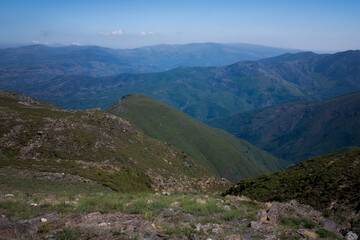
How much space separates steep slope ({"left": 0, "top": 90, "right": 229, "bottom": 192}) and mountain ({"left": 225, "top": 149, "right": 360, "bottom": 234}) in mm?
17080

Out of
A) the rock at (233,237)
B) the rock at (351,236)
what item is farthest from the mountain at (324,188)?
the rock at (233,237)

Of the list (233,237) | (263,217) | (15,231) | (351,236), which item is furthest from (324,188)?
(15,231)

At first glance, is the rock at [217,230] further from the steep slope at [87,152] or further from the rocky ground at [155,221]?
the steep slope at [87,152]

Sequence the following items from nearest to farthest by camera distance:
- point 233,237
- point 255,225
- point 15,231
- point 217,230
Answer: point 15,231 → point 233,237 → point 217,230 → point 255,225

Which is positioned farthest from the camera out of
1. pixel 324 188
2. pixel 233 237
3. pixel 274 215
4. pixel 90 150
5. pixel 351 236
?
pixel 90 150

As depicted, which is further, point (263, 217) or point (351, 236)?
point (263, 217)

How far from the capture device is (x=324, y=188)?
1933 centimetres

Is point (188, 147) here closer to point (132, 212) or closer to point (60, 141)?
point (60, 141)

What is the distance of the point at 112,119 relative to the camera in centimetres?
5888

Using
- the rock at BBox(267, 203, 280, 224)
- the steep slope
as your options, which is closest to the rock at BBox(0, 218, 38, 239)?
the rock at BBox(267, 203, 280, 224)

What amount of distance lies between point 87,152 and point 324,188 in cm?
3649

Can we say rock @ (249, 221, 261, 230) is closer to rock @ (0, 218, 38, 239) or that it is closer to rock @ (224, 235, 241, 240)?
rock @ (224, 235, 241, 240)

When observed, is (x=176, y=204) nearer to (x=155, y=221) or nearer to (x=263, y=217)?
(x=155, y=221)

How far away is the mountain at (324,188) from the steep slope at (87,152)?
1708 centimetres
